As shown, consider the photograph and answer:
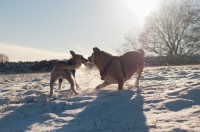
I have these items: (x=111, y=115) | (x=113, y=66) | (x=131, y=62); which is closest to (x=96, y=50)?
(x=113, y=66)

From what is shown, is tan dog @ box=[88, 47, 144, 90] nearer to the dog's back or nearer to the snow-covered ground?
the dog's back

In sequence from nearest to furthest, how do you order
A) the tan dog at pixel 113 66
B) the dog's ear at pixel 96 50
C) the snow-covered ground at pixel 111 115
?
the snow-covered ground at pixel 111 115
the tan dog at pixel 113 66
the dog's ear at pixel 96 50

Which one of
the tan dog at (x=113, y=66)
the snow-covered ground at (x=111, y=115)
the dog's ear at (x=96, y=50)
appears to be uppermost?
the dog's ear at (x=96, y=50)

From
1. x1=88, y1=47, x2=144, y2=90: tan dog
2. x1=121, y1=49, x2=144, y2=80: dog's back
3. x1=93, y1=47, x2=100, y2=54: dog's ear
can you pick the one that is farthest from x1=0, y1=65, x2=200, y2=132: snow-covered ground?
x1=93, y1=47, x2=100, y2=54: dog's ear

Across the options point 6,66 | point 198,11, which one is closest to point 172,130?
point 198,11

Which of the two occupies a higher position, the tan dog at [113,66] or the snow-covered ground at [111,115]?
the tan dog at [113,66]

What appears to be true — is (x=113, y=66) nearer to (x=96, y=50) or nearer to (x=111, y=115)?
(x=96, y=50)

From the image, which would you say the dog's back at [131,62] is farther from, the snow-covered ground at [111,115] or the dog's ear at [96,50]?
the snow-covered ground at [111,115]

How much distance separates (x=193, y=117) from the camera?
312 cm

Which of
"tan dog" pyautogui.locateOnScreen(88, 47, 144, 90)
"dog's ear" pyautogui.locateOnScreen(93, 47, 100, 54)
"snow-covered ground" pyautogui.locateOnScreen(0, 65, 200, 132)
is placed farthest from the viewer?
"dog's ear" pyautogui.locateOnScreen(93, 47, 100, 54)

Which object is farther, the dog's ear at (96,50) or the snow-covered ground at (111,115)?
the dog's ear at (96,50)

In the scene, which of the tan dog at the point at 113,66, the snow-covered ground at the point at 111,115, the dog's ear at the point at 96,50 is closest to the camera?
the snow-covered ground at the point at 111,115

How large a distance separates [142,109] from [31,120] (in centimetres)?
177

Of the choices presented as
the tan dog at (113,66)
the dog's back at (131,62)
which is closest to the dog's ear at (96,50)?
the tan dog at (113,66)
